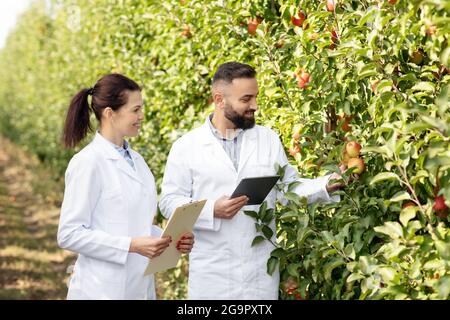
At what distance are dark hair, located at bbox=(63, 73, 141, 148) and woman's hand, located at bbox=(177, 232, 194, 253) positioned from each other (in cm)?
55

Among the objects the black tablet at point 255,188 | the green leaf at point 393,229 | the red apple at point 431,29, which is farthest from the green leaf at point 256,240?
the red apple at point 431,29

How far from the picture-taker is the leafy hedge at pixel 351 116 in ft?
7.69

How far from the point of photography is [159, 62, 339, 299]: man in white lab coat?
2990 millimetres

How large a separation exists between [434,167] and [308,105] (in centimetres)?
103

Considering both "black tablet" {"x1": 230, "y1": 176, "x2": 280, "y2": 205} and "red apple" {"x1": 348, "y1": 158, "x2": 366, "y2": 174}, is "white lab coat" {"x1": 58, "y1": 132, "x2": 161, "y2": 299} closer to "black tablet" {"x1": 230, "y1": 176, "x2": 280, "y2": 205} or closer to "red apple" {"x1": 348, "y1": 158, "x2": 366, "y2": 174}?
"black tablet" {"x1": 230, "y1": 176, "x2": 280, "y2": 205}

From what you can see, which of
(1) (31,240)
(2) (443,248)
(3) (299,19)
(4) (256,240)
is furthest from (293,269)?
(1) (31,240)

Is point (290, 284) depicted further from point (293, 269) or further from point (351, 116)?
point (351, 116)

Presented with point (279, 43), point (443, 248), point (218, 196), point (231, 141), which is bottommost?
point (443, 248)

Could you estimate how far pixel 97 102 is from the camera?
283cm

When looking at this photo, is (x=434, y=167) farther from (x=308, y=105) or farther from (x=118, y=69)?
(x=118, y=69)

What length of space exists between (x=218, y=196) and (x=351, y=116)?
0.65 meters

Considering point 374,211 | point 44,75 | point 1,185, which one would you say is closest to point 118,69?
point 374,211

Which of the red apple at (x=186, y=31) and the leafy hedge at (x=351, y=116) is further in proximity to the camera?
the red apple at (x=186, y=31)

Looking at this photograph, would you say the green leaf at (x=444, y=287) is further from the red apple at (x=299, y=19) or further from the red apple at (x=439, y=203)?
the red apple at (x=299, y=19)
